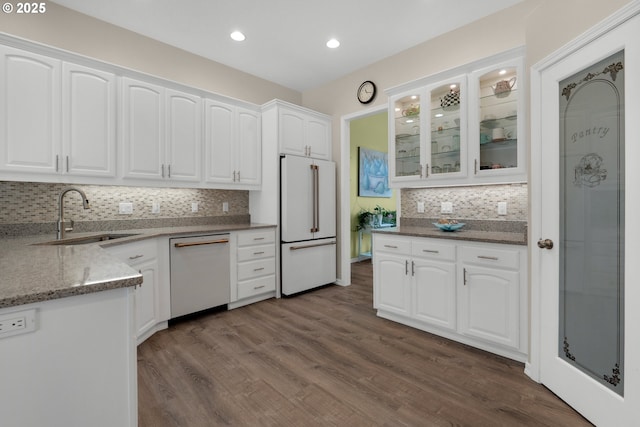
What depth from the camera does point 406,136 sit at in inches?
127

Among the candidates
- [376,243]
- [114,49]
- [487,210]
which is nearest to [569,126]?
[487,210]

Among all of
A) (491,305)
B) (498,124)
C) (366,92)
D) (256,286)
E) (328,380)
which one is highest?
(366,92)

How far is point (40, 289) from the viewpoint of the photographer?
92 cm

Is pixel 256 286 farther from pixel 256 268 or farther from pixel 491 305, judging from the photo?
pixel 491 305

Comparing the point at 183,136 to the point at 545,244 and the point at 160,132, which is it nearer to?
the point at 160,132

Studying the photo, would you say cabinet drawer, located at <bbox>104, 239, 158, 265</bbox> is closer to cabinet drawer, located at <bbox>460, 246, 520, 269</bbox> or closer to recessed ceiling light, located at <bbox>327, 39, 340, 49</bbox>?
cabinet drawer, located at <bbox>460, 246, 520, 269</bbox>

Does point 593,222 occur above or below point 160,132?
below

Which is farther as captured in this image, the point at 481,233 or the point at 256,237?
the point at 256,237

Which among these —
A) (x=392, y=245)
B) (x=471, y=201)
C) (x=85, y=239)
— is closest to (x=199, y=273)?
(x=85, y=239)

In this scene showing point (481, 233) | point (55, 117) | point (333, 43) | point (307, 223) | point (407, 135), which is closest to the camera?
point (55, 117)

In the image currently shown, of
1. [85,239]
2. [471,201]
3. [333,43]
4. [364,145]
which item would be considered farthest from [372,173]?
→ [85,239]

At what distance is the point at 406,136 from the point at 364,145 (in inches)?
113

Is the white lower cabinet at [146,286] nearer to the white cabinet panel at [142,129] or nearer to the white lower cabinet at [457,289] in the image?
the white cabinet panel at [142,129]

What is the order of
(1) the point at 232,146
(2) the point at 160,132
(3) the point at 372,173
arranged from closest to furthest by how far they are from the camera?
(2) the point at 160,132, (1) the point at 232,146, (3) the point at 372,173
